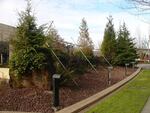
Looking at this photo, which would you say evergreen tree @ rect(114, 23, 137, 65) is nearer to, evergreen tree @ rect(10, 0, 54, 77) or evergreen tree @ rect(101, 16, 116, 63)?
evergreen tree @ rect(101, 16, 116, 63)

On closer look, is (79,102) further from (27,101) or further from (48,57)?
(48,57)

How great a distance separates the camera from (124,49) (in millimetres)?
50062

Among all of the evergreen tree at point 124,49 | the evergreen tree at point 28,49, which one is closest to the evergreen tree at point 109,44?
the evergreen tree at point 124,49

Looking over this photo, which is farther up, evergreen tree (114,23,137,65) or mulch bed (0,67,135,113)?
evergreen tree (114,23,137,65)

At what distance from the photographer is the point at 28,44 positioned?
1662cm

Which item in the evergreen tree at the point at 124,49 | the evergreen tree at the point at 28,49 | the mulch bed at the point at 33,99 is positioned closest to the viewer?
the mulch bed at the point at 33,99

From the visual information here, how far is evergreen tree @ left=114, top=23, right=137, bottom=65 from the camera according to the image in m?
48.4

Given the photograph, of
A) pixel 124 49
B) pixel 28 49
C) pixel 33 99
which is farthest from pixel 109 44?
pixel 33 99

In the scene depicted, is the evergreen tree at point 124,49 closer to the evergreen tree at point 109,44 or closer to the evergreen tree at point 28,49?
the evergreen tree at point 109,44

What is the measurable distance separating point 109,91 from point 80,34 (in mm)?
36309

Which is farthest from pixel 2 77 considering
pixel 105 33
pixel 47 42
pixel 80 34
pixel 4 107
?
pixel 80 34

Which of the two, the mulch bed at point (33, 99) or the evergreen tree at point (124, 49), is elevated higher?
the evergreen tree at point (124, 49)

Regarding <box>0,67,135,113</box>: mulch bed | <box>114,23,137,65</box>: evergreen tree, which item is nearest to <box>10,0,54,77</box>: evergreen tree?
<box>0,67,135,113</box>: mulch bed

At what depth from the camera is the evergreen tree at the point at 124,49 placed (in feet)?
159
